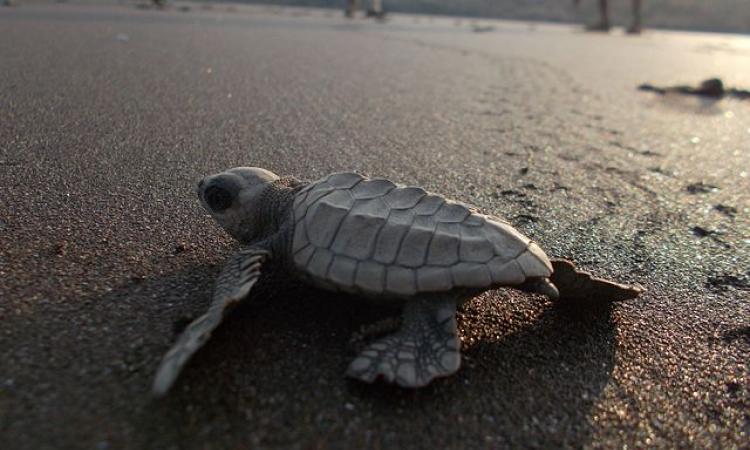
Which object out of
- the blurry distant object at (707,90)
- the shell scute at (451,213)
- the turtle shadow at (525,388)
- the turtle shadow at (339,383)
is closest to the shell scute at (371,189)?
the shell scute at (451,213)

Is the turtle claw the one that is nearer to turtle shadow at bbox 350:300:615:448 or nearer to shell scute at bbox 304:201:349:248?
turtle shadow at bbox 350:300:615:448

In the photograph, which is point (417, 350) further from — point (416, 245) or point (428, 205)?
point (428, 205)

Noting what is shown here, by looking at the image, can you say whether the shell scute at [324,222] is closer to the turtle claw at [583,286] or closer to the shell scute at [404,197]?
the shell scute at [404,197]

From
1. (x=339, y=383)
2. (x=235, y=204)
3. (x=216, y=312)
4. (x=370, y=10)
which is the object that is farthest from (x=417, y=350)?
(x=370, y=10)

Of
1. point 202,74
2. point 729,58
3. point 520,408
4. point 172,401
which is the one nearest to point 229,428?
point 172,401

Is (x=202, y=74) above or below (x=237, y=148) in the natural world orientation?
above

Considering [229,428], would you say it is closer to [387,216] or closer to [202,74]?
[387,216]

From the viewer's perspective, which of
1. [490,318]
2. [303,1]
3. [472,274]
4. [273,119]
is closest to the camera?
[472,274]
